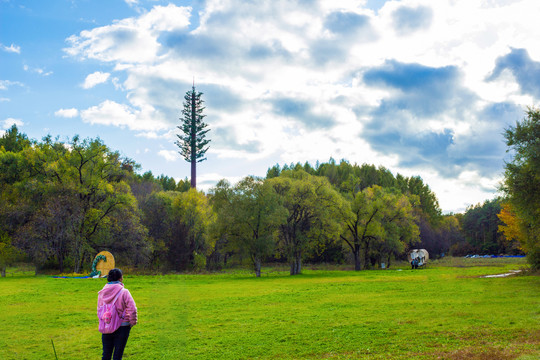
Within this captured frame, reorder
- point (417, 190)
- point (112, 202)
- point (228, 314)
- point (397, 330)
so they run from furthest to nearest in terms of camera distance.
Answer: point (417, 190), point (112, 202), point (228, 314), point (397, 330)

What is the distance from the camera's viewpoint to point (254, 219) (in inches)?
1989

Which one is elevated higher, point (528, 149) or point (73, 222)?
point (528, 149)

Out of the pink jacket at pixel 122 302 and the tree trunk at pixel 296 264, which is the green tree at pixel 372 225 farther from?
the pink jacket at pixel 122 302

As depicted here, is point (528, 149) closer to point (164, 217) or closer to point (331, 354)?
point (331, 354)

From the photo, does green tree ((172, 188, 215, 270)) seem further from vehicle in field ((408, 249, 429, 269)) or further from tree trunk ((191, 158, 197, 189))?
vehicle in field ((408, 249, 429, 269))

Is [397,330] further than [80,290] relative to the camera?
No

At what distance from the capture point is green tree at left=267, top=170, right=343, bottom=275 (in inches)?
2144

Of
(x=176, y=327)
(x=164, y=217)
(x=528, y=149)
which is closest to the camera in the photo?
(x=176, y=327)

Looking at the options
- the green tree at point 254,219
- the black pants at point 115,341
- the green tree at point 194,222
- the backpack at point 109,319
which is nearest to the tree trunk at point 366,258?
the green tree at point 254,219

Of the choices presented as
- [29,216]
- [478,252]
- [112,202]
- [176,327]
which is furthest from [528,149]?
[478,252]

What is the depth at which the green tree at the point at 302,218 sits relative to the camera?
54.5 m

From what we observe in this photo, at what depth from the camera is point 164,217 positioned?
7844 cm

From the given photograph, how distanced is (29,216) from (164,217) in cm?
2826

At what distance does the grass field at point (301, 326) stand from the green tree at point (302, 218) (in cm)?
2724
